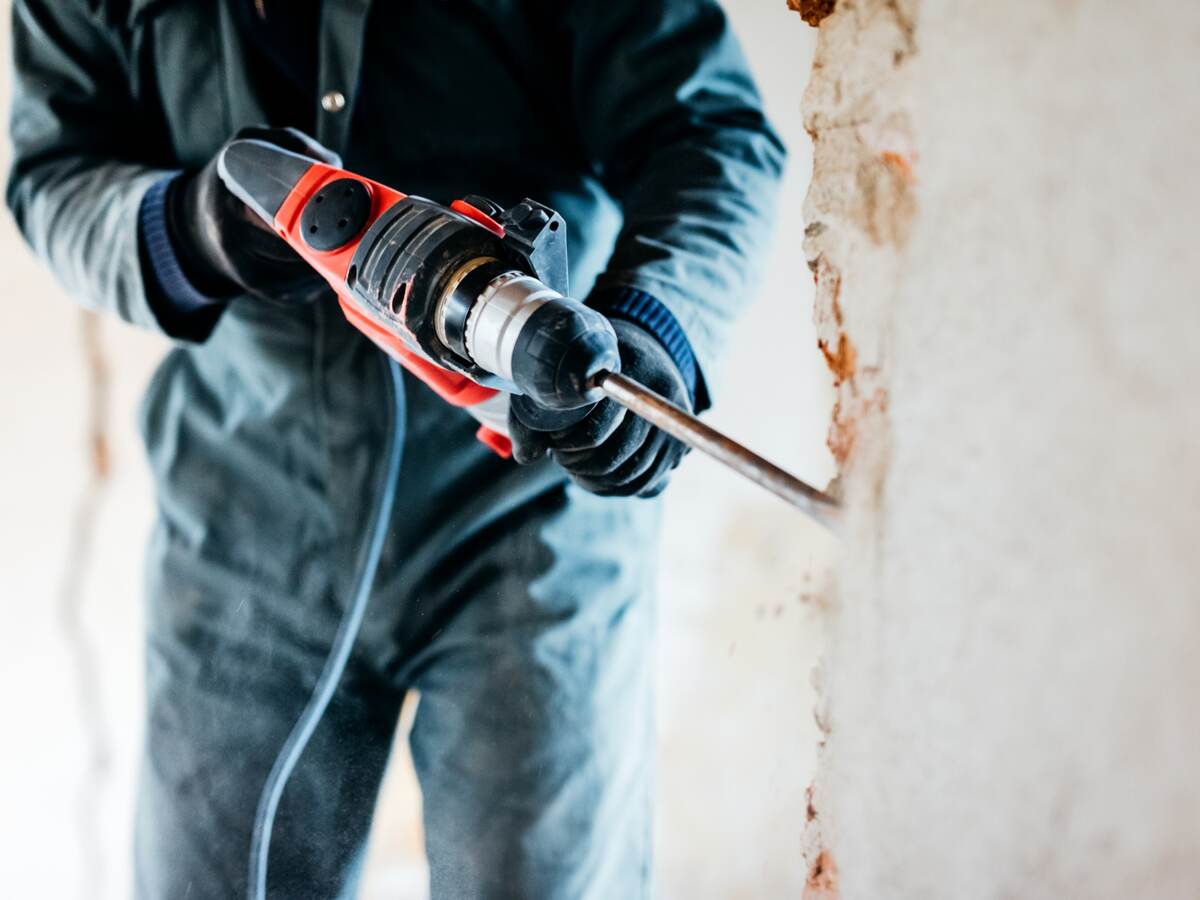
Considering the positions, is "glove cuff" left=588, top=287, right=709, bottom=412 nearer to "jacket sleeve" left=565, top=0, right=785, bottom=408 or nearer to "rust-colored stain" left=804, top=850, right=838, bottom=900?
"jacket sleeve" left=565, top=0, right=785, bottom=408

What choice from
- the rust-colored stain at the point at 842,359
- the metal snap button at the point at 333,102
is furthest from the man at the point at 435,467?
the rust-colored stain at the point at 842,359

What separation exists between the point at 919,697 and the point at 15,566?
110cm

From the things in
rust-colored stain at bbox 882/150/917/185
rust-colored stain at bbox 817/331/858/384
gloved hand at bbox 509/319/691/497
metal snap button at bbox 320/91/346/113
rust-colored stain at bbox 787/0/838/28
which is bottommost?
gloved hand at bbox 509/319/691/497

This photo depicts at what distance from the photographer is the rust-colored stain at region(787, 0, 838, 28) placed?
0.49 m

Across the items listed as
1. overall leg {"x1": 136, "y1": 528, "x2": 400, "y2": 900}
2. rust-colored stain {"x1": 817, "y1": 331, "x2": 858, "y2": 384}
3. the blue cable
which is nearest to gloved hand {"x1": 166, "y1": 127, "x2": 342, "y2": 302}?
the blue cable

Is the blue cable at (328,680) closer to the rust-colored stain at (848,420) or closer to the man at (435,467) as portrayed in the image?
the man at (435,467)

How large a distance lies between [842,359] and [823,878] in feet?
0.91

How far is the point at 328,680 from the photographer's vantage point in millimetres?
674

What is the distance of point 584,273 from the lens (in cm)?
69

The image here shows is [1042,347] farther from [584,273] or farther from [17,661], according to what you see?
[17,661]

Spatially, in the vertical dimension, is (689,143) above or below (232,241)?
above

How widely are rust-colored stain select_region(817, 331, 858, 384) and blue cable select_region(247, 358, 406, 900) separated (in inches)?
13.2

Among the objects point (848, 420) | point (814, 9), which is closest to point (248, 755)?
point (848, 420)

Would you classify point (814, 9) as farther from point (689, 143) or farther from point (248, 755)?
point (248, 755)
